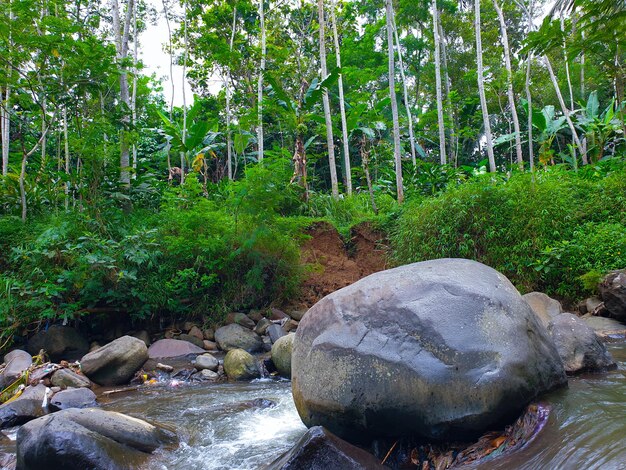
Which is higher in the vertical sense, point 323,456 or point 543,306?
point 543,306

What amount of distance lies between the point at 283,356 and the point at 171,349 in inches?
100

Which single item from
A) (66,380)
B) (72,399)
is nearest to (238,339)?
(66,380)

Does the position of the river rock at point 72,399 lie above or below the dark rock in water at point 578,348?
below

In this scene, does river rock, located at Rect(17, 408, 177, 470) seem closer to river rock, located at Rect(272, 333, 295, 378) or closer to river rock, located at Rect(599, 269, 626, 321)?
river rock, located at Rect(272, 333, 295, 378)

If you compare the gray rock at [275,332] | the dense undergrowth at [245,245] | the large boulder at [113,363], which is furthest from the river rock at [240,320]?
the large boulder at [113,363]

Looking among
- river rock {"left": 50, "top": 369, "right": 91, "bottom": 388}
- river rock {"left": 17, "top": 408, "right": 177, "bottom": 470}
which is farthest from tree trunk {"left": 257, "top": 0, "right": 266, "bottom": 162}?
river rock {"left": 17, "top": 408, "right": 177, "bottom": 470}

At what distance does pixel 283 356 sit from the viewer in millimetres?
7059

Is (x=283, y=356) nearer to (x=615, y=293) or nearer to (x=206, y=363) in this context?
(x=206, y=363)

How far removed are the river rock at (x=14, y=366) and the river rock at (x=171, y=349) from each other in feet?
6.19

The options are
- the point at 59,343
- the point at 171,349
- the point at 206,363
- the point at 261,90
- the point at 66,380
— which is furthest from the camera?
the point at 261,90

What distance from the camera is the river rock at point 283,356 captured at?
702 cm

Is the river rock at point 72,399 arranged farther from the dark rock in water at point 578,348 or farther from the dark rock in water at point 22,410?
the dark rock in water at point 578,348

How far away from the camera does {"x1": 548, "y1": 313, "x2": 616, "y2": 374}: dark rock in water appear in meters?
4.47

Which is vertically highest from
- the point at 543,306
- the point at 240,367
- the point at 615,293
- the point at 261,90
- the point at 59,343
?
the point at 261,90
